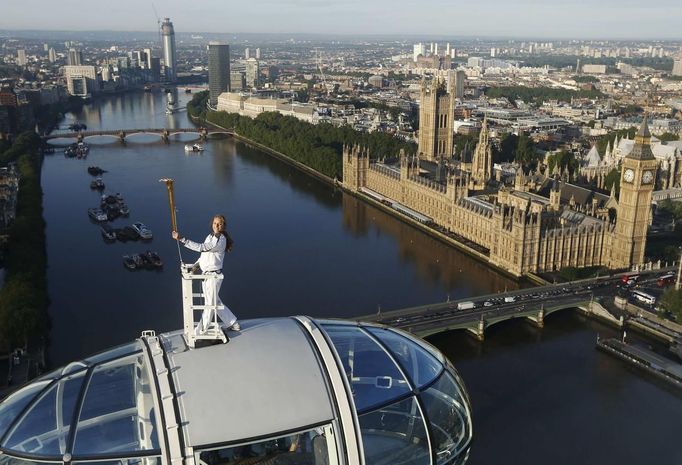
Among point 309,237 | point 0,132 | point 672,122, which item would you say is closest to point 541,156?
point 672,122

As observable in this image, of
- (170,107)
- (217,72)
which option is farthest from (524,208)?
(217,72)

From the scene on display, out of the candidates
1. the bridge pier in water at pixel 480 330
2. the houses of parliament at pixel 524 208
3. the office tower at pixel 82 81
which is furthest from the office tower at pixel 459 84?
the bridge pier in water at pixel 480 330

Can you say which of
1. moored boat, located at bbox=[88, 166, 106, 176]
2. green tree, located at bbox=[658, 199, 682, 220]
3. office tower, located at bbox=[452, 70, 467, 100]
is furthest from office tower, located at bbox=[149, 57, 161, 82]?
green tree, located at bbox=[658, 199, 682, 220]

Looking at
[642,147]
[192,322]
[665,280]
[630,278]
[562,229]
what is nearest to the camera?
[192,322]

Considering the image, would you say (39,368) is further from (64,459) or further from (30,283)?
(64,459)

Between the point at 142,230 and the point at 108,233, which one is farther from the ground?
the point at 142,230

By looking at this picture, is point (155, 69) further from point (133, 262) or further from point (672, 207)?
point (672, 207)

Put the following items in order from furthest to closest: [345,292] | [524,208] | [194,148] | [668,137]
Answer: [194,148]
[668,137]
[524,208]
[345,292]
